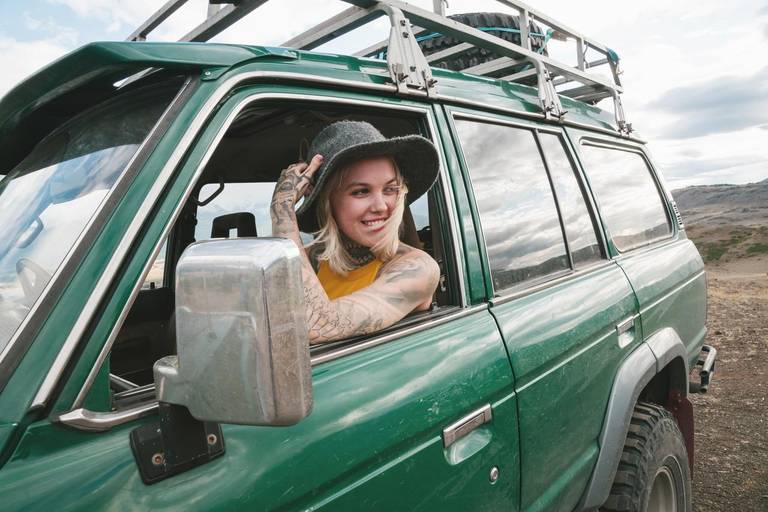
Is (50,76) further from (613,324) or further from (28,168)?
(613,324)

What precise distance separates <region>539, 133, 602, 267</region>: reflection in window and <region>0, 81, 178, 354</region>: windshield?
5.57 ft

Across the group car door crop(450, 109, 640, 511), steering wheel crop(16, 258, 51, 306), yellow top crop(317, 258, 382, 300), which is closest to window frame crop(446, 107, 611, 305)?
car door crop(450, 109, 640, 511)

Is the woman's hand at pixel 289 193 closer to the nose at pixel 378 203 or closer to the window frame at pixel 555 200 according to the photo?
the nose at pixel 378 203

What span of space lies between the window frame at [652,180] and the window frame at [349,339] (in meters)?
1.14

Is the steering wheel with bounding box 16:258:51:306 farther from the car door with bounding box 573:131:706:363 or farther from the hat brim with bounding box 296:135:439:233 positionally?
the car door with bounding box 573:131:706:363

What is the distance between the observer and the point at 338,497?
115 cm

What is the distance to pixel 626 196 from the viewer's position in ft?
10.2

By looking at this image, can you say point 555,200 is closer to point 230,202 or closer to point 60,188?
point 230,202

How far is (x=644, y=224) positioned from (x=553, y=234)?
122 centimetres

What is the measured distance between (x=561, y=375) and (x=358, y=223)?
88cm

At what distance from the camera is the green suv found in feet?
2.80

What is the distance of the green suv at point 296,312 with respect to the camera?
0.85m

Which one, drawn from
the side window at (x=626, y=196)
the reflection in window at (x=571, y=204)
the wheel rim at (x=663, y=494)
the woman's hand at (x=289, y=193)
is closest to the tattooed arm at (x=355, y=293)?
the woman's hand at (x=289, y=193)

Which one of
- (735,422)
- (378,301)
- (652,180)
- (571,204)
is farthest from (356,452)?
(735,422)
